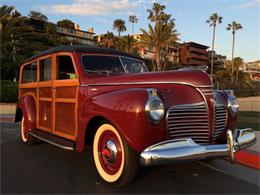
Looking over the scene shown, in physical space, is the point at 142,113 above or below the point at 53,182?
above

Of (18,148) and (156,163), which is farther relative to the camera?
(18,148)

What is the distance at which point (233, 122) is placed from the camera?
15.4ft

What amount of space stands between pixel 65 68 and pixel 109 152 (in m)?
2.01

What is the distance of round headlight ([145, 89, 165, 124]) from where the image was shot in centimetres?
358

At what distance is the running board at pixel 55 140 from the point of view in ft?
15.4

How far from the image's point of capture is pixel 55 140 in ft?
17.0

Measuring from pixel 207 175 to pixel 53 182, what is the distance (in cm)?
222

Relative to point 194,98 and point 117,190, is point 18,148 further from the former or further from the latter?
point 194,98

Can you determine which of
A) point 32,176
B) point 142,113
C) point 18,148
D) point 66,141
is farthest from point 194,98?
point 18,148

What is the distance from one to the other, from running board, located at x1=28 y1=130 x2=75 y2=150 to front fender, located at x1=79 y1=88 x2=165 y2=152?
1060mm

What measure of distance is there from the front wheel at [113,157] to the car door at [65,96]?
2.34 feet

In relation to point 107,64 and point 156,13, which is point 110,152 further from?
point 156,13

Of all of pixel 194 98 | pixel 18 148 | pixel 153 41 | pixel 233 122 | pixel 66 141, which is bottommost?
pixel 18 148

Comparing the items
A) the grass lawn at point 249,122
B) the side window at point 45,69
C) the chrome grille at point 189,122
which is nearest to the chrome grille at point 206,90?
the chrome grille at point 189,122
